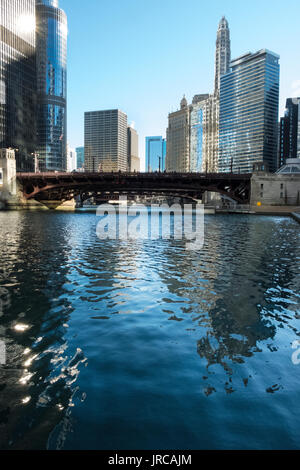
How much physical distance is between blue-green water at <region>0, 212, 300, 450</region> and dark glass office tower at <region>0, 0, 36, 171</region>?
Result: 542 feet

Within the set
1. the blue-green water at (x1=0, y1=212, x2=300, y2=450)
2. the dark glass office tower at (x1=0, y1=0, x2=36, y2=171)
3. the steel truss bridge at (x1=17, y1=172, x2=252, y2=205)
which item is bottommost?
the blue-green water at (x1=0, y1=212, x2=300, y2=450)

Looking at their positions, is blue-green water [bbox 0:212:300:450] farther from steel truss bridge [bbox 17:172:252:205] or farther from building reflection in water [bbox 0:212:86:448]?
steel truss bridge [bbox 17:172:252:205]

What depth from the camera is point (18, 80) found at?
170m

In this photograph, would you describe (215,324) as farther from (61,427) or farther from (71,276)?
(71,276)

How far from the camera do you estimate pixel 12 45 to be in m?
165

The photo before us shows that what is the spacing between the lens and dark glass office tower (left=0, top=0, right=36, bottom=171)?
158 m

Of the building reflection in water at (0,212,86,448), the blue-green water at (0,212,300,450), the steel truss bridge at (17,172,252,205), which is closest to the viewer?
the blue-green water at (0,212,300,450)

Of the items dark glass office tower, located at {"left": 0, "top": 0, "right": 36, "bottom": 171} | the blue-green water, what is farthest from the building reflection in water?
dark glass office tower, located at {"left": 0, "top": 0, "right": 36, "bottom": 171}

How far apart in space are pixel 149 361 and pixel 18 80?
19620 cm

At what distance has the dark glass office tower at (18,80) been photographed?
158 m

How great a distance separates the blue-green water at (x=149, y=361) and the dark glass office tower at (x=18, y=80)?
16520 centimetres

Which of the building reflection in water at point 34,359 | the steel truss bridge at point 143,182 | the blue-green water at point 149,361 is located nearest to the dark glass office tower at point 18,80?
the steel truss bridge at point 143,182
